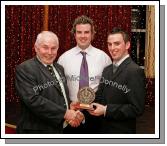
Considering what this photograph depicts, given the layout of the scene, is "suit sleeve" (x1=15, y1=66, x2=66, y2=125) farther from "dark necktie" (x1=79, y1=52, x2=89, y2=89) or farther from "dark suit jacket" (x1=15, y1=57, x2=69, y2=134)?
"dark necktie" (x1=79, y1=52, x2=89, y2=89)

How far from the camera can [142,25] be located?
9.63 ft

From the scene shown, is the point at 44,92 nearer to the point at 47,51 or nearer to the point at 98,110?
the point at 47,51

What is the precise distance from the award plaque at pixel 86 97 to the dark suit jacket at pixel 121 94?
1.7 inches

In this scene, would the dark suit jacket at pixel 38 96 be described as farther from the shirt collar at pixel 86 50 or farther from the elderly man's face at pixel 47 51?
the shirt collar at pixel 86 50

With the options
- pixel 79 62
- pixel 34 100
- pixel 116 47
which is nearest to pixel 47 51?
pixel 79 62

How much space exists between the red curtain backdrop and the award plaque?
0.30 meters

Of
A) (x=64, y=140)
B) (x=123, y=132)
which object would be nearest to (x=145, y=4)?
(x=123, y=132)

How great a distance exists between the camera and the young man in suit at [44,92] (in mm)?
2572

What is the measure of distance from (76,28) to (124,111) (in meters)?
0.67

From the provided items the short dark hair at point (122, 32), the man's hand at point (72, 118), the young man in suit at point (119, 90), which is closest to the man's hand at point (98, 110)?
the young man in suit at point (119, 90)

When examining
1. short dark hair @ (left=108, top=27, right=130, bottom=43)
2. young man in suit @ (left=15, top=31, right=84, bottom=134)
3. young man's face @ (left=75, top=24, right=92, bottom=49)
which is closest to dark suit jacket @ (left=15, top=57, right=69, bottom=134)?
young man in suit @ (left=15, top=31, right=84, bottom=134)

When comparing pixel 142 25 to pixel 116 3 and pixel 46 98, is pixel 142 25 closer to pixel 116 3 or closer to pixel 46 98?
pixel 116 3

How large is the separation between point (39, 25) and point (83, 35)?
35 centimetres

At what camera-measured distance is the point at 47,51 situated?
259 cm
